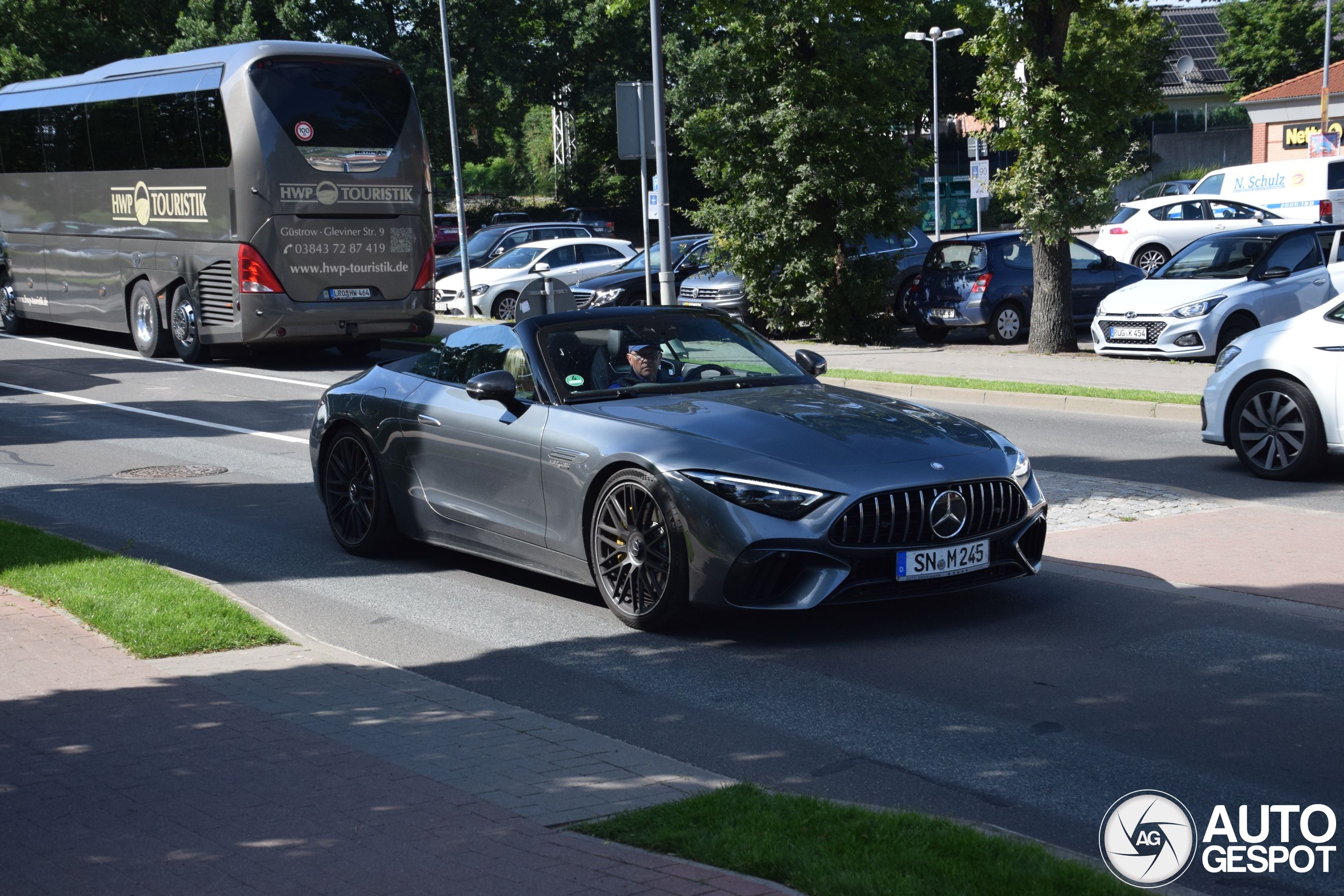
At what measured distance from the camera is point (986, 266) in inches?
872

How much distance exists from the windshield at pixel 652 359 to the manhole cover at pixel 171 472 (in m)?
5.77

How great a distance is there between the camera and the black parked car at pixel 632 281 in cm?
2575

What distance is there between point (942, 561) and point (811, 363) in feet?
6.87

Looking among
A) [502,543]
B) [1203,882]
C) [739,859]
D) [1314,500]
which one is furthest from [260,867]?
[1314,500]

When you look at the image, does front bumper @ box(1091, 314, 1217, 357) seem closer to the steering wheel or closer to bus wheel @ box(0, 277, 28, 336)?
the steering wheel

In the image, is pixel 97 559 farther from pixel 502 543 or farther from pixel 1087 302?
pixel 1087 302

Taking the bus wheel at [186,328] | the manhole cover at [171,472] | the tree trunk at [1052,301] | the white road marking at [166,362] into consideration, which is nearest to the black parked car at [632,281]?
the white road marking at [166,362]

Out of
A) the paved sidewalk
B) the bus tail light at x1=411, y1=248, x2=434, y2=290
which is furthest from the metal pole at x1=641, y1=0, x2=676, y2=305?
the paved sidewalk

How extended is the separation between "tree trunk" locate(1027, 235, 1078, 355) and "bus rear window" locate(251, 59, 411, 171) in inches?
354

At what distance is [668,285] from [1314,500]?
43.8 ft

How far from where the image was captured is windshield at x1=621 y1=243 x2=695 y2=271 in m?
27.0

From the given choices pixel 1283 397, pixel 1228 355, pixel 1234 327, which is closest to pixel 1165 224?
pixel 1234 327

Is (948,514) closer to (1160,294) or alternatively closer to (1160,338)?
(1160,338)

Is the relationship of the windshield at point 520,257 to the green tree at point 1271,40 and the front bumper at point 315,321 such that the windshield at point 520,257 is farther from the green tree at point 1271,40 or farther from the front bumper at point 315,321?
the green tree at point 1271,40
